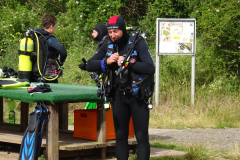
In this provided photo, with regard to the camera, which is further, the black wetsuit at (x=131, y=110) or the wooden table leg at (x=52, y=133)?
the wooden table leg at (x=52, y=133)

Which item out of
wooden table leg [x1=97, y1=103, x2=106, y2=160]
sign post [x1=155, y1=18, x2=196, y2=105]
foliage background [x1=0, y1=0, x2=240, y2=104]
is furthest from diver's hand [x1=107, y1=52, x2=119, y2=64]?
foliage background [x1=0, y1=0, x2=240, y2=104]

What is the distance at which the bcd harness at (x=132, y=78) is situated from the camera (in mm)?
4988

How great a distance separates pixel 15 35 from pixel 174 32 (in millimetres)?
7320

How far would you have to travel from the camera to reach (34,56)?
7160 mm

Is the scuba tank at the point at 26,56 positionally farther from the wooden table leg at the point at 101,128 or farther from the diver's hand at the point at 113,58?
the diver's hand at the point at 113,58

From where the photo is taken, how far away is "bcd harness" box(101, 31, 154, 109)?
16.4ft

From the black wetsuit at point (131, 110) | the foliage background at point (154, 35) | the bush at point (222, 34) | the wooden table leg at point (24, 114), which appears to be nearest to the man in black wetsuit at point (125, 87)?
the black wetsuit at point (131, 110)

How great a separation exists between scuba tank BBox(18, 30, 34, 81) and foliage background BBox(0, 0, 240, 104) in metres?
5.09

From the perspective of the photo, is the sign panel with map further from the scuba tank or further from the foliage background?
the scuba tank

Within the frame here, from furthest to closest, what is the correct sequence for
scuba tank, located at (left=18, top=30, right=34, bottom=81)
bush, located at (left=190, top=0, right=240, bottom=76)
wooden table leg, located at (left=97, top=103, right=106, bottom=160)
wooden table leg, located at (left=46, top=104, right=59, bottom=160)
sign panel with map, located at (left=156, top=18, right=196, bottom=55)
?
1. bush, located at (left=190, top=0, right=240, bottom=76)
2. sign panel with map, located at (left=156, top=18, right=196, bottom=55)
3. scuba tank, located at (left=18, top=30, right=34, bottom=81)
4. wooden table leg, located at (left=97, top=103, right=106, bottom=160)
5. wooden table leg, located at (left=46, top=104, right=59, bottom=160)

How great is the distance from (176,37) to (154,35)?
375 cm

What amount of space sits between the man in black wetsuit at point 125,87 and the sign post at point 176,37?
19.2ft

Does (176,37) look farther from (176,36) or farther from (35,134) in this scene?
(35,134)

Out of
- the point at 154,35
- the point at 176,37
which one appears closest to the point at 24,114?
the point at 176,37
